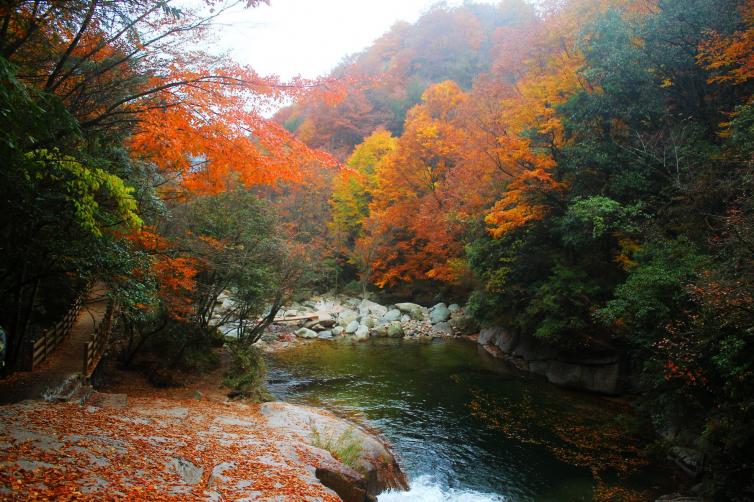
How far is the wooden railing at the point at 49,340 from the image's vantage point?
930 centimetres

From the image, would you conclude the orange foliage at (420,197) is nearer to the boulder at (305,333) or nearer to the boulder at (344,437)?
the boulder at (305,333)

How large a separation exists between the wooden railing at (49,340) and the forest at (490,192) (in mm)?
265

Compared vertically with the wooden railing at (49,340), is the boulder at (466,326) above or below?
below

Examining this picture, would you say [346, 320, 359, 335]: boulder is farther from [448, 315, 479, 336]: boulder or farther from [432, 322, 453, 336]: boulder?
[448, 315, 479, 336]: boulder

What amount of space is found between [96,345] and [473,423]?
9.89m

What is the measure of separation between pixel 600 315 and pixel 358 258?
2126cm

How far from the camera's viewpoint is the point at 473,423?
37.7 feet

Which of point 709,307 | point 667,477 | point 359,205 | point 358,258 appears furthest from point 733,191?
point 359,205

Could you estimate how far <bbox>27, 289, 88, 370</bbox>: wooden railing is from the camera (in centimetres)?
930

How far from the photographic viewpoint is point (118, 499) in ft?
13.3

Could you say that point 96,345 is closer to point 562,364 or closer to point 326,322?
point 326,322

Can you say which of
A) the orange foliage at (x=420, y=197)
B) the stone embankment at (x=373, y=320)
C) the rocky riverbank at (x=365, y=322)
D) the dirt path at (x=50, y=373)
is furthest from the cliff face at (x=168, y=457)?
the orange foliage at (x=420, y=197)

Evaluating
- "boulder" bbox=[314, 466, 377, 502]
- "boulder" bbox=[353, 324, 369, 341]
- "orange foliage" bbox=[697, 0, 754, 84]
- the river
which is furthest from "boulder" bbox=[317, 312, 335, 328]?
"orange foliage" bbox=[697, 0, 754, 84]

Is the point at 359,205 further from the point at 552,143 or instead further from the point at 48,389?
the point at 48,389
